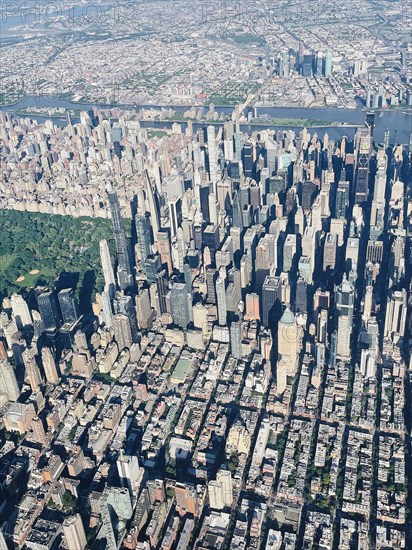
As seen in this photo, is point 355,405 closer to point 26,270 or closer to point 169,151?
point 26,270

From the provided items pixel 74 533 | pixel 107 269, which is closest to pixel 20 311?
Result: pixel 107 269

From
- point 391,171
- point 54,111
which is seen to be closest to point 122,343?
point 391,171

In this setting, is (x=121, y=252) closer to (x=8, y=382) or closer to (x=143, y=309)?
(x=143, y=309)

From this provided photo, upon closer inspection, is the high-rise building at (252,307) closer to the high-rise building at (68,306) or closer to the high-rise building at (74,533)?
the high-rise building at (68,306)

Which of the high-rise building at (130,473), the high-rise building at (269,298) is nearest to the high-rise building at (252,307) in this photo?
the high-rise building at (269,298)

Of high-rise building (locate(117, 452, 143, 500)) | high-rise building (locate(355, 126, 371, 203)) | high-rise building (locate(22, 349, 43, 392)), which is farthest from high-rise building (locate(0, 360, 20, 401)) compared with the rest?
high-rise building (locate(355, 126, 371, 203))

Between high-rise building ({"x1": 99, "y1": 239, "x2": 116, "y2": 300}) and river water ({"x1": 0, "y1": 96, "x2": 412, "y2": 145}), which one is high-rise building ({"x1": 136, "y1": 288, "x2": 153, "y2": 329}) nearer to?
high-rise building ({"x1": 99, "y1": 239, "x2": 116, "y2": 300})
